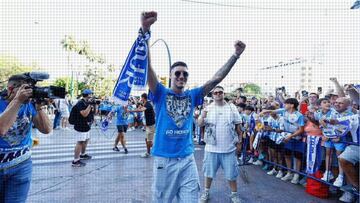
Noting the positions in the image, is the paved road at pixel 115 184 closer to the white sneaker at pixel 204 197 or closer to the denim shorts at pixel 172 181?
the white sneaker at pixel 204 197

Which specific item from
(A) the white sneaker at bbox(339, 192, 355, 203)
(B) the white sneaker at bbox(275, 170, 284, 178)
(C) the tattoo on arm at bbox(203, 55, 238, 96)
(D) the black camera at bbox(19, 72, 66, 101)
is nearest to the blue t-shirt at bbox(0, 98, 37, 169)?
(D) the black camera at bbox(19, 72, 66, 101)

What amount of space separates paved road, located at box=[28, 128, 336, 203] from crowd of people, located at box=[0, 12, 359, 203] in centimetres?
36

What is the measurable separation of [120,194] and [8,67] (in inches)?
1218

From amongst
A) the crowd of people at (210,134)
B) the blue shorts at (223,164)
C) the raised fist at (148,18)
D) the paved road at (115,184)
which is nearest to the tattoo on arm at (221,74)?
the crowd of people at (210,134)

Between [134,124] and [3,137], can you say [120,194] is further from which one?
[134,124]

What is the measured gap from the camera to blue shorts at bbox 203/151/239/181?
368cm

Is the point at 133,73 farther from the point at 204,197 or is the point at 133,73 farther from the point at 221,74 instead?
the point at 204,197

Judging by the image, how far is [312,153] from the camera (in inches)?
168

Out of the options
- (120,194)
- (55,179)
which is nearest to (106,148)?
(55,179)

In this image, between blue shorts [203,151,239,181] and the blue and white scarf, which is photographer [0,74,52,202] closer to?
the blue and white scarf

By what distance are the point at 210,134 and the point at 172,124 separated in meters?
1.50

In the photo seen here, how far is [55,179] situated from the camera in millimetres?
5012

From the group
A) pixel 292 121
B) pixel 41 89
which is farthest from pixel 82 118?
pixel 292 121

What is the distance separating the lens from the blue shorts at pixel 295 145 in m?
4.84
